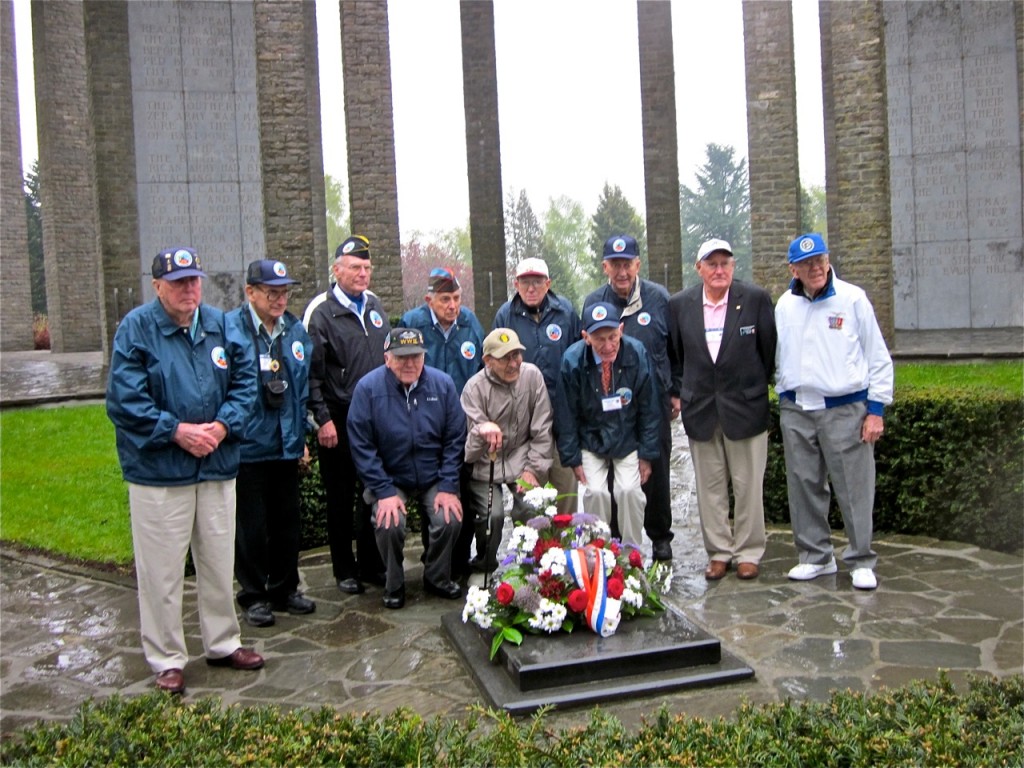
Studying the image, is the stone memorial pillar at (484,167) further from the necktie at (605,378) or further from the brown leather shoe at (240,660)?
the brown leather shoe at (240,660)

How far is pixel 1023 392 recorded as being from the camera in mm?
7484

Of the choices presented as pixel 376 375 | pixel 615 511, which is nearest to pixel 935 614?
pixel 615 511

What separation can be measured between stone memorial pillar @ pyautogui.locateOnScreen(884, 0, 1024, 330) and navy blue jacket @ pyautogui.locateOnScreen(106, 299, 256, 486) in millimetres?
16286

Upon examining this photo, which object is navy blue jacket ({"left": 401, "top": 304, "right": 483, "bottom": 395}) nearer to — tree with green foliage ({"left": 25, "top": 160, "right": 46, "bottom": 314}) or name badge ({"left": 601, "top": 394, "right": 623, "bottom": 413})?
name badge ({"left": 601, "top": 394, "right": 623, "bottom": 413})

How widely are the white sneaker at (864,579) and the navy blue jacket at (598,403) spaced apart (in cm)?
159

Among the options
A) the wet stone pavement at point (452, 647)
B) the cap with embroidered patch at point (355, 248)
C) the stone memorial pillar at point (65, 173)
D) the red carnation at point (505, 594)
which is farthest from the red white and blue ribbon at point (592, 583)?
the stone memorial pillar at point (65, 173)

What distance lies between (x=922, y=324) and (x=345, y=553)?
1512 cm

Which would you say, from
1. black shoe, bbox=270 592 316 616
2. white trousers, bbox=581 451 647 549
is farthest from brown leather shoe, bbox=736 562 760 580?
black shoe, bbox=270 592 316 616

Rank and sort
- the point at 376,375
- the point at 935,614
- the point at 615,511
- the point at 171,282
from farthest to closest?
the point at 615,511, the point at 376,375, the point at 935,614, the point at 171,282

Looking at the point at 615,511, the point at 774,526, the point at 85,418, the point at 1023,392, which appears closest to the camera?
the point at 615,511

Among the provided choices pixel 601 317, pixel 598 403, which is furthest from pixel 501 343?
pixel 598 403

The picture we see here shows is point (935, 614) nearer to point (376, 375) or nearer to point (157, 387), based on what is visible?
point (376, 375)

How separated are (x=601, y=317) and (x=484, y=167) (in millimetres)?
18590

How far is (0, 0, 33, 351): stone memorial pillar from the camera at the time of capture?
29.5 meters
